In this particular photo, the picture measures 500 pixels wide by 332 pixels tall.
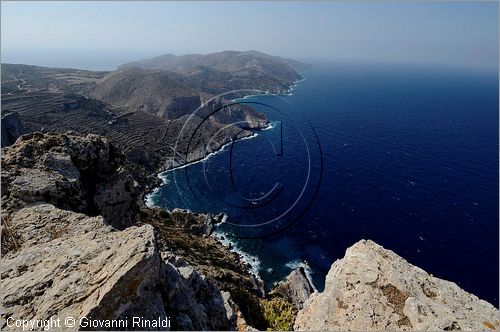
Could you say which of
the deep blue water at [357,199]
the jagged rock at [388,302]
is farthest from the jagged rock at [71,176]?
the deep blue water at [357,199]

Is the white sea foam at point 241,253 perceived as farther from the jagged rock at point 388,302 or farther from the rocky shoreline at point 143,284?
the jagged rock at point 388,302

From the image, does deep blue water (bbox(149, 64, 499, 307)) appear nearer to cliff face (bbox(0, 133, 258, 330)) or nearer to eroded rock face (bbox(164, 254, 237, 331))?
cliff face (bbox(0, 133, 258, 330))

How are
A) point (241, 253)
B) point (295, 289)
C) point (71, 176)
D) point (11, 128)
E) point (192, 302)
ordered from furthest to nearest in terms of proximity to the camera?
point (11, 128) → point (241, 253) → point (295, 289) → point (71, 176) → point (192, 302)

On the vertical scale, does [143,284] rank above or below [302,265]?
above

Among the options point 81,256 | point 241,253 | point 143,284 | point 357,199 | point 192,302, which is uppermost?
point 143,284

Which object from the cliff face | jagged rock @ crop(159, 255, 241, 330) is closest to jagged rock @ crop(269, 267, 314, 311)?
the cliff face

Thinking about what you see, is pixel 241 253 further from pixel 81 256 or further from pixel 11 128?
pixel 11 128

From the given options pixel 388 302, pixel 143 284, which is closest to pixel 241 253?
pixel 388 302
